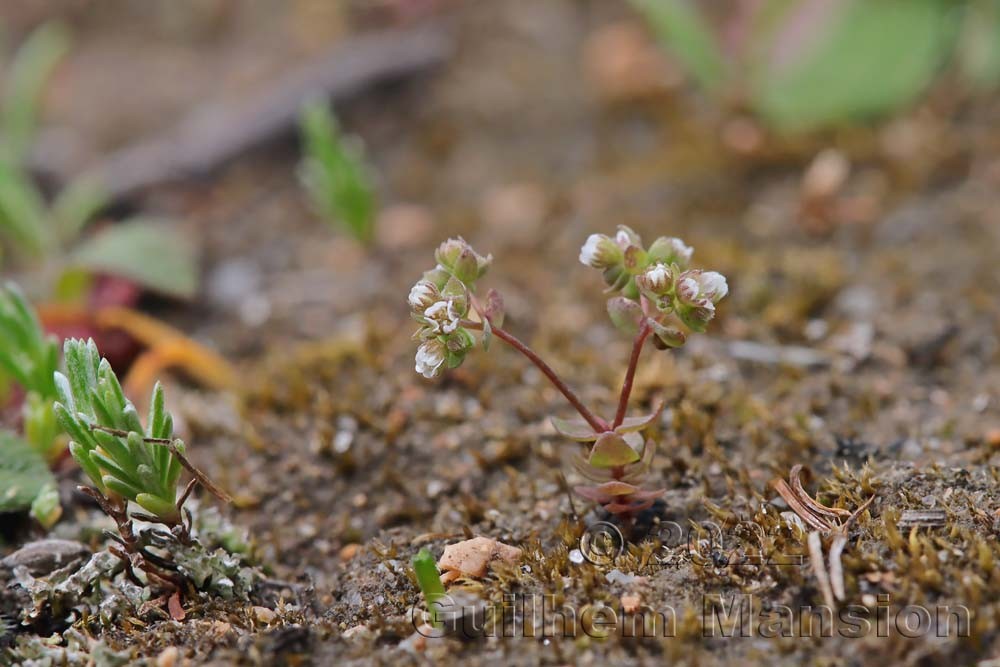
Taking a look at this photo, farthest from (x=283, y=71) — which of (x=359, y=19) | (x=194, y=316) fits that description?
(x=194, y=316)

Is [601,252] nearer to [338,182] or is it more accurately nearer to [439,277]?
[439,277]

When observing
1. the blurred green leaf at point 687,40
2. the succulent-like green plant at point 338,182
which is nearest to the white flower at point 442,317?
the succulent-like green plant at point 338,182

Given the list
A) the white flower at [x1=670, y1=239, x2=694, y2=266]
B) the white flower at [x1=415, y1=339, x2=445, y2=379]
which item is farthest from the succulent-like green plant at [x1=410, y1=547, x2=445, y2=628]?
the white flower at [x1=670, y1=239, x2=694, y2=266]

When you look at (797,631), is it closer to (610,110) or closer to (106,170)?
(610,110)

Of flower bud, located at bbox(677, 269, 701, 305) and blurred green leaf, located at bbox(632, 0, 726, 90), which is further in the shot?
blurred green leaf, located at bbox(632, 0, 726, 90)

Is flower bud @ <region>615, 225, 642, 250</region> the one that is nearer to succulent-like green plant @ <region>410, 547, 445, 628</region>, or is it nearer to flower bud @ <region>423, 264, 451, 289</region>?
flower bud @ <region>423, 264, 451, 289</region>

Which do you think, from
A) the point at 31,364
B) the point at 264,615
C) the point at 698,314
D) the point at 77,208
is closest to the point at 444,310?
the point at 698,314

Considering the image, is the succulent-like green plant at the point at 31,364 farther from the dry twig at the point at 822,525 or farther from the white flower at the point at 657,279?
the dry twig at the point at 822,525
